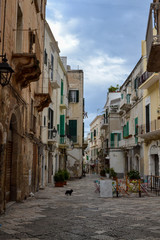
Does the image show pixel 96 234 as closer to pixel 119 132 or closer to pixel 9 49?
pixel 9 49

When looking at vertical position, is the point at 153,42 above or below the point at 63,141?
above

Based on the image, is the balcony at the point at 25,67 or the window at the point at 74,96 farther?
the window at the point at 74,96

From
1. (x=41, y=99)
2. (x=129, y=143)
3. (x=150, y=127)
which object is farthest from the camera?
(x=129, y=143)

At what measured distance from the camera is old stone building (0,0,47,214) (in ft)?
26.7

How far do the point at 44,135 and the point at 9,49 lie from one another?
1095cm

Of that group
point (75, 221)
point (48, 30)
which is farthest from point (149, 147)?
point (75, 221)

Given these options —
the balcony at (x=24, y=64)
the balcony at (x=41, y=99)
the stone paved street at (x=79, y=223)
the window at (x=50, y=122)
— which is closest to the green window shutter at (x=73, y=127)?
the window at (x=50, y=122)

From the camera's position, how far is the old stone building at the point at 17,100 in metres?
8.13

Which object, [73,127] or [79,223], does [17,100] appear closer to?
[79,223]

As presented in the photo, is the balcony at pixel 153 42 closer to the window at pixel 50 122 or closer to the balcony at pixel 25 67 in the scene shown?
the balcony at pixel 25 67

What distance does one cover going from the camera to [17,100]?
9930 mm

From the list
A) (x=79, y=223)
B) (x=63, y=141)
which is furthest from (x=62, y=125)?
(x=79, y=223)

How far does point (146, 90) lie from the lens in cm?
2272

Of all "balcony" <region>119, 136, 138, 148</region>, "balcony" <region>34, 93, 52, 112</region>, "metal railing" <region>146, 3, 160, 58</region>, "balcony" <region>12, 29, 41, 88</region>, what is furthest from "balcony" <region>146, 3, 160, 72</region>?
"balcony" <region>119, 136, 138, 148</region>
